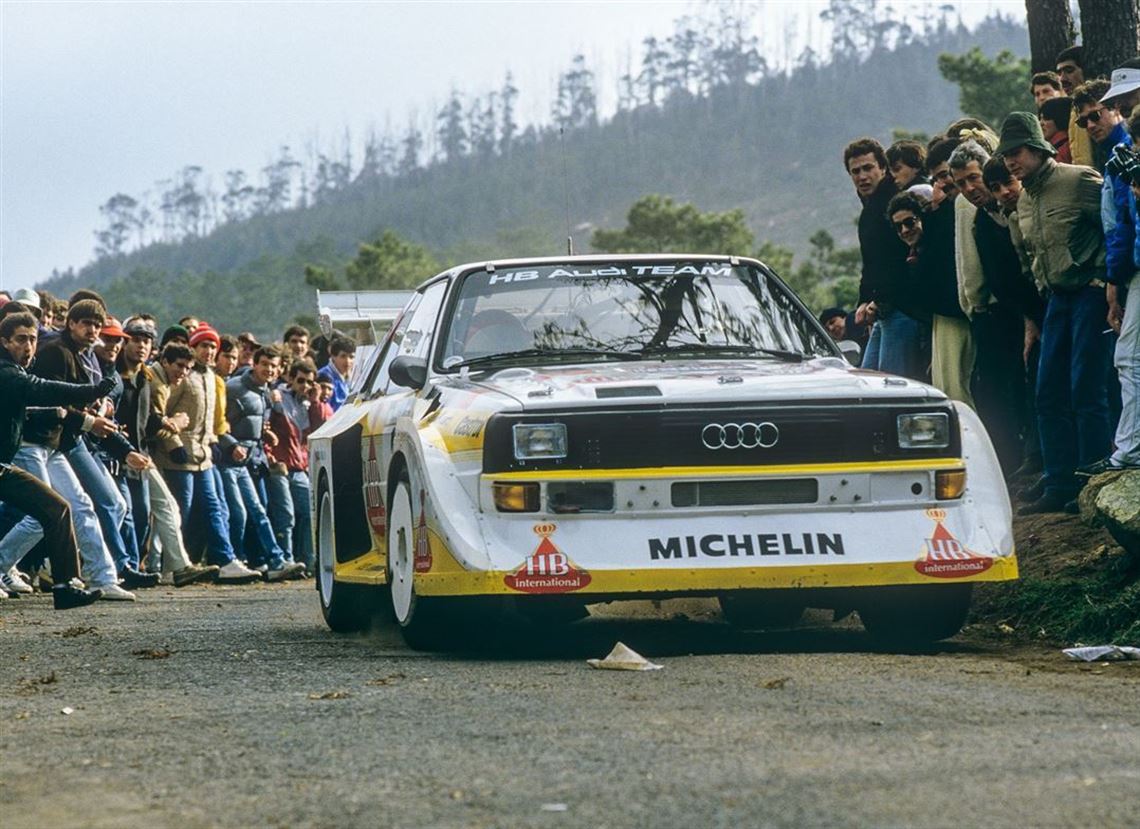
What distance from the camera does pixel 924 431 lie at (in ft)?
25.1

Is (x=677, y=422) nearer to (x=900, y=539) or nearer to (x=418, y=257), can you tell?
(x=900, y=539)

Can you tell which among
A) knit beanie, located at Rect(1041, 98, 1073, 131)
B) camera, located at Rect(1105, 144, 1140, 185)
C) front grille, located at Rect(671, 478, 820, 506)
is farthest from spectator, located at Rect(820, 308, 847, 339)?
front grille, located at Rect(671, 478, 820, 506)

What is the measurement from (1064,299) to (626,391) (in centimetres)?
362

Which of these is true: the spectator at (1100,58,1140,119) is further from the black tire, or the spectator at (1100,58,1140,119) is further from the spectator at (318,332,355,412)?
the spectator at (318,332,355,412)

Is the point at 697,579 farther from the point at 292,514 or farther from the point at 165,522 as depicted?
the point at 292,514

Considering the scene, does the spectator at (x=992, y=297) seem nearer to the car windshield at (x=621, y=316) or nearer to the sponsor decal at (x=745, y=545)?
the car windshield at (x=621, y=316)

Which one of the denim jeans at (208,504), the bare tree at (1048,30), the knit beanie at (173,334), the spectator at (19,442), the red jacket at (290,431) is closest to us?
the spectator at (19,442)

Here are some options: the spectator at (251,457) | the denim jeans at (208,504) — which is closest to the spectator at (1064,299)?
the denim jeans at (208,504)

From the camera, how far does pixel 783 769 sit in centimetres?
469

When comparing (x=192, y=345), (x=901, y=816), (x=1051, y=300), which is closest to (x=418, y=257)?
(x=192, y=345)

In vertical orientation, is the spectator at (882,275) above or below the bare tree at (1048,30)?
below

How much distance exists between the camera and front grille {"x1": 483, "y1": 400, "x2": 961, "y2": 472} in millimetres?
7387

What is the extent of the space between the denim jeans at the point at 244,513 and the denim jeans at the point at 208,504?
536 millimetres

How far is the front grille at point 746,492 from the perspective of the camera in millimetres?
7410
